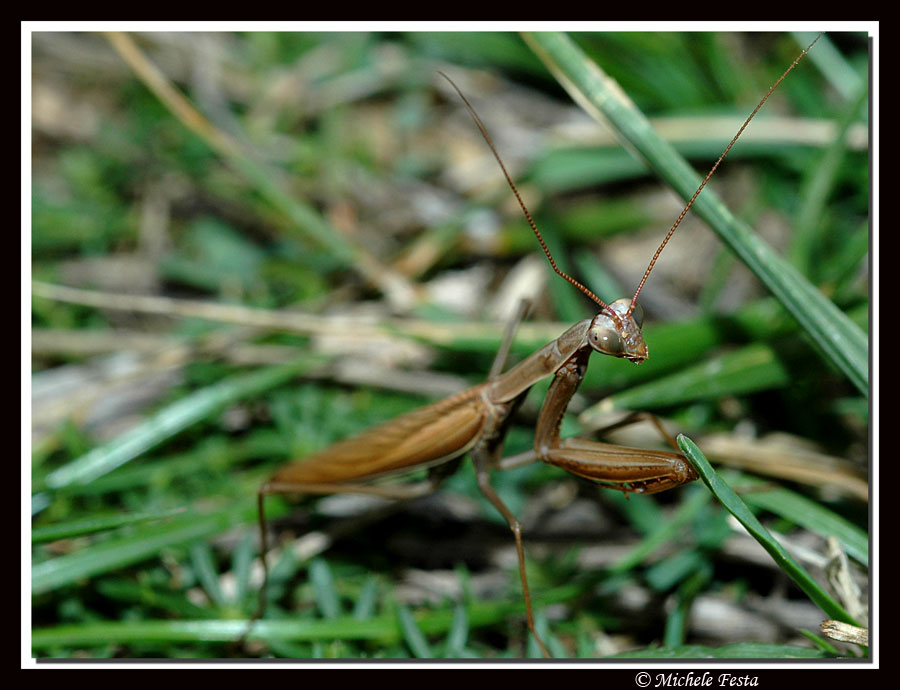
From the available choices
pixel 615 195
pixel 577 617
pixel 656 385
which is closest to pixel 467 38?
pixel 615 195

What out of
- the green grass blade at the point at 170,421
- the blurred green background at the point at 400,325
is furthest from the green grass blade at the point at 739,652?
the green grass blade at the point at 170,421

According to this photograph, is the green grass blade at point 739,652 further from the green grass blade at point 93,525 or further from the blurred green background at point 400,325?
the green grass blade at point 93,525

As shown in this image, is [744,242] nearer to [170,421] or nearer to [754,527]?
[754,527]

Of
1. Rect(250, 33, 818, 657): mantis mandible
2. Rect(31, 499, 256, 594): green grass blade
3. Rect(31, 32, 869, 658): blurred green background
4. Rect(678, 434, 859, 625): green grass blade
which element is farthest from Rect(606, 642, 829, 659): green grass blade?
Rect(31, 499, 256, 594): green grass blade

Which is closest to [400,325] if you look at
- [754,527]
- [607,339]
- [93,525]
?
[607,339]

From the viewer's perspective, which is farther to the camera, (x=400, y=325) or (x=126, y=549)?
(x=400, y=325)

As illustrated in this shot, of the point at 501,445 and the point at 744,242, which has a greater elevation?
the point at 744,242
